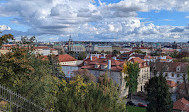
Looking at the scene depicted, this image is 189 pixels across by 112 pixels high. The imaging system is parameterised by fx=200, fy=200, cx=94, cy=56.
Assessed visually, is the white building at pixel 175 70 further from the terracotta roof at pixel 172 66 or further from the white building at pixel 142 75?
the white building at pixel 142 75

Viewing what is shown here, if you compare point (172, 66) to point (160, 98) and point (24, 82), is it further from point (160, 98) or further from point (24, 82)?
point (24, 82)

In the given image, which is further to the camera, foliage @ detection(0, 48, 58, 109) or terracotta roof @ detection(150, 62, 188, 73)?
terracotta roof @ detection(150, 62, 188, 73)

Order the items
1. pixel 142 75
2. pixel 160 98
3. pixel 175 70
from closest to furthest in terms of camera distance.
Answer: pixel 160 98 → pixel 142 75 → pixel 175 70

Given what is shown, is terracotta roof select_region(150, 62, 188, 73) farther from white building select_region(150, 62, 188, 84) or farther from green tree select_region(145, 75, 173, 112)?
green tree select_region(145, 75, 173, 112)

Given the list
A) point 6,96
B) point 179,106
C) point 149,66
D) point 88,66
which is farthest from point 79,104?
point 149,66

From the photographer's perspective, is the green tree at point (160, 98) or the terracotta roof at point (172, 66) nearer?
the green tree at point (160, 98)

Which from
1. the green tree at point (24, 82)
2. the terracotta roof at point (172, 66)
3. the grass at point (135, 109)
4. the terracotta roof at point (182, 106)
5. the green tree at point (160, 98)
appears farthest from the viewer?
the terracotta roof at point (172, 66)

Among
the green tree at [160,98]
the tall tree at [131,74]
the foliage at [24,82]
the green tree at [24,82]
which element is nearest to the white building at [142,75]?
the tall tree at [131,74]

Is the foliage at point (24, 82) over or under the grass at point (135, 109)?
over

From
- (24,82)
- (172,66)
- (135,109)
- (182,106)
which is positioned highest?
(24,82)

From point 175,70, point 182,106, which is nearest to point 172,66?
point 175,70

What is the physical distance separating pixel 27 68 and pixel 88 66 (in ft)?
96.1

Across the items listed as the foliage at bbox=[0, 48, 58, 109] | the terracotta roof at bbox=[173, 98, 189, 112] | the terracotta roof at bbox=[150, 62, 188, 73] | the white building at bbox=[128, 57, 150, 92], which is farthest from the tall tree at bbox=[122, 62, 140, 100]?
the foliage at bbox=[0, 48, 58, 109]

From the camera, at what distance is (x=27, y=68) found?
12.7m
